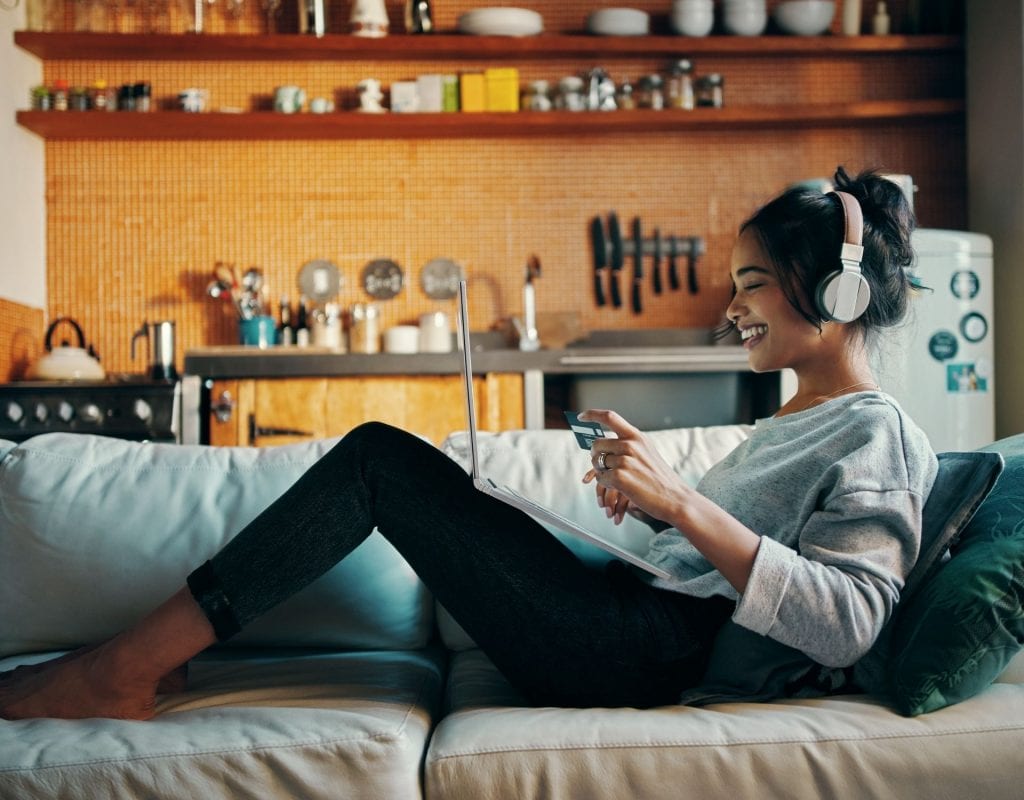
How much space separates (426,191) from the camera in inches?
174

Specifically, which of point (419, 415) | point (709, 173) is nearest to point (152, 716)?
point (419, 415)

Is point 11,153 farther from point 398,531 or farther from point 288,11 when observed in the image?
point 398,531

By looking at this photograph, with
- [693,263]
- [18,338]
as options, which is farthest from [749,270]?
[18,338]

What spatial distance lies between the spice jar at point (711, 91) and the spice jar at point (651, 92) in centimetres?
16

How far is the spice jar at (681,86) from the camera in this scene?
170 inches

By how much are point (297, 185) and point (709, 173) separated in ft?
5.44

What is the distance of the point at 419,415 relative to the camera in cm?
373

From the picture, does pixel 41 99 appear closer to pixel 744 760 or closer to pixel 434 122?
pixel 434 122

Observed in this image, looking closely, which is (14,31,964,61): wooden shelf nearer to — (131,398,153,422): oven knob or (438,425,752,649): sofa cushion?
(131,398,153,422): oven knob

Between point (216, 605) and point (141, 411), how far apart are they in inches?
94.5

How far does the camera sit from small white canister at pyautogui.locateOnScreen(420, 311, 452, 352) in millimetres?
4266

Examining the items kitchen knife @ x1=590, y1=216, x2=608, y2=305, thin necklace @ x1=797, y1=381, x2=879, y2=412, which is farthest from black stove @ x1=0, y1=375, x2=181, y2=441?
thin necklace @ x1=797, y1=381, x2=879, y2=412

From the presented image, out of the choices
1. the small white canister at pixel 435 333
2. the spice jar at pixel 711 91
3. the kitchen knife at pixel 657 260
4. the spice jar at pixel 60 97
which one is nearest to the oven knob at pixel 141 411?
the small white canister at pixel 435 333

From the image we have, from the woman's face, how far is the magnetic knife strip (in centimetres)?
284
